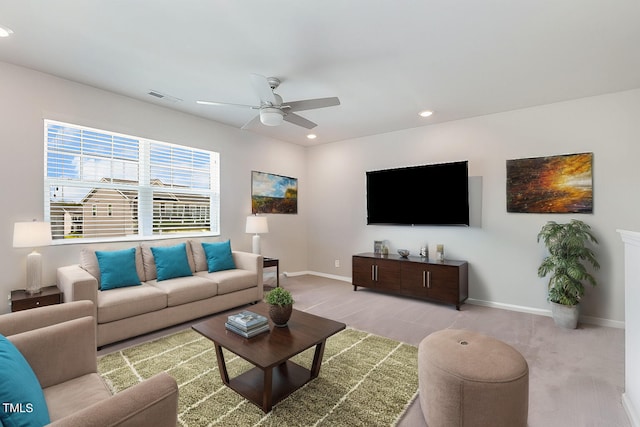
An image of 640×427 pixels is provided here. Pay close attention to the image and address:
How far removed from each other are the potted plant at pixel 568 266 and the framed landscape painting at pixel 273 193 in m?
4.04

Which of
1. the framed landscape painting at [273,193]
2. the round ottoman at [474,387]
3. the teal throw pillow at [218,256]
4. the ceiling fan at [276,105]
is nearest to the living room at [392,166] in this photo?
the framed landscape painting at [273,193]

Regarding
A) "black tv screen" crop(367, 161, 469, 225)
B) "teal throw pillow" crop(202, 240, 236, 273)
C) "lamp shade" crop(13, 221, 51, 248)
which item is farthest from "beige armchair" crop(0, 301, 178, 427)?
"black tv screen" crop(367, 161, 469, 225)

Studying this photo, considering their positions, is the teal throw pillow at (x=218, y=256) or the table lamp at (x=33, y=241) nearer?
the table lamp at (x=33, y=241)

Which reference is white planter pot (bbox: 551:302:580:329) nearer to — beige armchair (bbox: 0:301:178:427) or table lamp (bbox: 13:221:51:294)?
beige armchair (bbox: 0:301:178:427)

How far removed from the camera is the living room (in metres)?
3.01

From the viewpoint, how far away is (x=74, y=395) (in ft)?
4.43

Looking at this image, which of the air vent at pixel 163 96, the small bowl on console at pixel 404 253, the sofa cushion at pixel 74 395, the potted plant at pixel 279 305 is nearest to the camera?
the sofa cushion at pixel 74 395

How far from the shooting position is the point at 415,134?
15.8ft

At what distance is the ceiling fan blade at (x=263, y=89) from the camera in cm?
240

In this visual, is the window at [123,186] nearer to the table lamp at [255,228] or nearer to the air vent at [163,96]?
the table lamp at [255,228]

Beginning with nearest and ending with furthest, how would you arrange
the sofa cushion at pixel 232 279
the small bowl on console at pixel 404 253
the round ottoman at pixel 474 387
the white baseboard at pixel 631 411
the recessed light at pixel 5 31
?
the round ottoman at pixel 474 387 < the white baseboard at pixel 631 411 < the recessed light at pixel 5 31 < the sofa cushion at pixel 232 279 < the small bowl on console at pixel 404 253

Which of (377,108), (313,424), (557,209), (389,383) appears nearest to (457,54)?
(377,108)

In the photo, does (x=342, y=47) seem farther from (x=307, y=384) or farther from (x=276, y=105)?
(x=307, y=384)

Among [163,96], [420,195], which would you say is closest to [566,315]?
[420,195]
